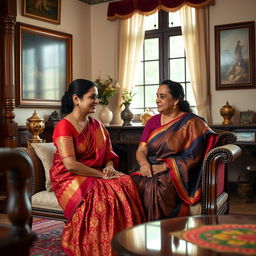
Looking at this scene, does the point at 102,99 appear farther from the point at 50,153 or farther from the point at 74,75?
the point at 50,153

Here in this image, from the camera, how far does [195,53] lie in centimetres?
661

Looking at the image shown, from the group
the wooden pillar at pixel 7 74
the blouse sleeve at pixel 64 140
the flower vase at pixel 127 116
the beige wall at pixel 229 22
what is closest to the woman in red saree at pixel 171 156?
the blouse sleeve at pixel 64 140

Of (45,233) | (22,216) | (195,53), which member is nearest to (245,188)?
(195,53)

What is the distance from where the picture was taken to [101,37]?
24.7ft

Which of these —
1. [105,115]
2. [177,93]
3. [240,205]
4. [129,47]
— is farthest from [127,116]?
[177,93]

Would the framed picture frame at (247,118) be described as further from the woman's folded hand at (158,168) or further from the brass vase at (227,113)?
the woman's folded hand at (158,168)

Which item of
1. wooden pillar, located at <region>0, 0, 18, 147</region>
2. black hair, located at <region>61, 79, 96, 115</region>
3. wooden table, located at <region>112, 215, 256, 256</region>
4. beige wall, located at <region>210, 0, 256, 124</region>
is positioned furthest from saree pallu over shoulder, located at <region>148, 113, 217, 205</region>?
beige wall, located at <region>210, 0, 256, 124</region>

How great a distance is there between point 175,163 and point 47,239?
1.45 m

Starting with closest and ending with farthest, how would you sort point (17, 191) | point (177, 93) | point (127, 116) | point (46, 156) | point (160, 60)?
point (17, 191)
point (46, 156)
point (177, 93)
point (127, 116)
point (160, 60)

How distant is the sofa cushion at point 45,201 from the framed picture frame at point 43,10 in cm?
350

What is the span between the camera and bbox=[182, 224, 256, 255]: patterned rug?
171cm

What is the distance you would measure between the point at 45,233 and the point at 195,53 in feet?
11.9

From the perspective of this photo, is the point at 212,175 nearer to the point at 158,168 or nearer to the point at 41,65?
the point at 158,168

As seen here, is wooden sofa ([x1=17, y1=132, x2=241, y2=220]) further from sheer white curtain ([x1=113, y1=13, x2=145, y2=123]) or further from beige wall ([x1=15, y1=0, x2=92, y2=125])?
sheer white curtain ([x1=113, y1=13, x2=145, y2=123])
